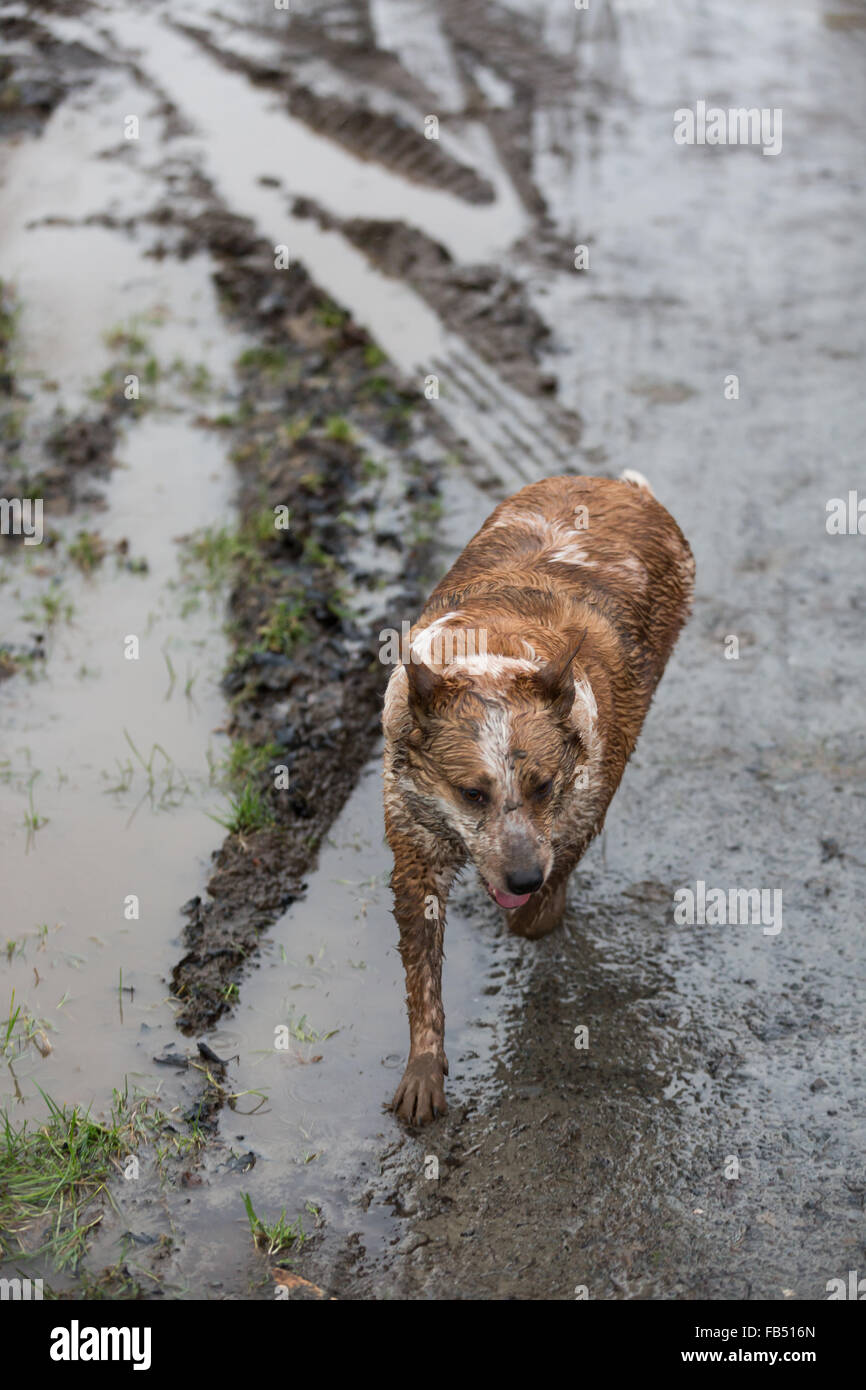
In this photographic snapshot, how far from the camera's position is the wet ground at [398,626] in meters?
4.88

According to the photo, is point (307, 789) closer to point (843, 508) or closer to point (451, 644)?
point (451, 644)

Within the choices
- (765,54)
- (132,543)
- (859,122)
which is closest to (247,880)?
(132,543)

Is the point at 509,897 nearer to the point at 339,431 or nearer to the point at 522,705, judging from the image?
the point at 522,705

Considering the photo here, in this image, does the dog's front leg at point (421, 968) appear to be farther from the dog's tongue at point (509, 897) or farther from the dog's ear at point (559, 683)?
the dog's ear at point (559, 683)

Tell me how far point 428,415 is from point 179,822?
4.29m

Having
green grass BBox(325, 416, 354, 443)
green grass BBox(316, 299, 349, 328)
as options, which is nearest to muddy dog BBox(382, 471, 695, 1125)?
green grass BBox(325, 416, 354, 443)

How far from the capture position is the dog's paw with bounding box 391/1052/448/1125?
5027 millimetres

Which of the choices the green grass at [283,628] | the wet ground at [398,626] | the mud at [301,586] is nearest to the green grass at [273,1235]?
the wet ground at [398,626]

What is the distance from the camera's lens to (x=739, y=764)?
272 inches

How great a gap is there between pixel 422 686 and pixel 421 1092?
1531 mm
